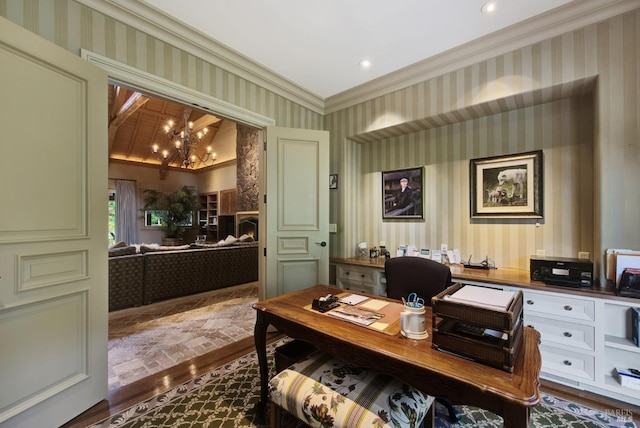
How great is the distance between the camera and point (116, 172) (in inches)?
341

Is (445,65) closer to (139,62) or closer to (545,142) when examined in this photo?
(545,142)

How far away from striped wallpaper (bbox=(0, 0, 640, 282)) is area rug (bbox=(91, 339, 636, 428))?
3.73 ft

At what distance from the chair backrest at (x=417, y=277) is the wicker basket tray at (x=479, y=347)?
1.98 feet

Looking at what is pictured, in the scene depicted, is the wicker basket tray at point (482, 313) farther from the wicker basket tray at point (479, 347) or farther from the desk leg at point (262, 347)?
the desk leg at point (262, 347)

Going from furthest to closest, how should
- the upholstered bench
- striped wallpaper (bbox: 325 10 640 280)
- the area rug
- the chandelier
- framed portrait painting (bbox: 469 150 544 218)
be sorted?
the chandelier, framed portrait painting (bbox: 469 150 544 218), striped wallpaper (bbox: 325 10 640 280), the area rug, the upholstered bench

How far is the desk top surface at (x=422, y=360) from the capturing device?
855 mm

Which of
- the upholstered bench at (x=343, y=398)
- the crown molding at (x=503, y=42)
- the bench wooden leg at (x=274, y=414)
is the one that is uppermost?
the crown molding at (x=503, y=42)

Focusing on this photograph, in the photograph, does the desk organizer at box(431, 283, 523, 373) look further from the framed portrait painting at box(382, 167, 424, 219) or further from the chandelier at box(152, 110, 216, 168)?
the chandelier at box(152, 110, 216, 168)

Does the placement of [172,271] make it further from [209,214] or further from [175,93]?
[209,214]

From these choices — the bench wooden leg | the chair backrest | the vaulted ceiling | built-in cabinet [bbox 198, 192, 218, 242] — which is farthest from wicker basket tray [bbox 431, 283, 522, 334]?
built-in cabinet [bbox 198, 192, 218, 242]

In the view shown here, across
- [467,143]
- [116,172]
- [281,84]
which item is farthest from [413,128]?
[116,172]

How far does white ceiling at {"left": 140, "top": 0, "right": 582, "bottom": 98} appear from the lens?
79.2 inches

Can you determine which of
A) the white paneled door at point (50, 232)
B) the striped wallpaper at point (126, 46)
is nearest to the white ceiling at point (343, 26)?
the striped wallpaper at point (126, 46)

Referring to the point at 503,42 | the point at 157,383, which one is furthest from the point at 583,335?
the point at 157,383
